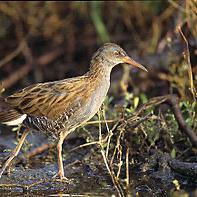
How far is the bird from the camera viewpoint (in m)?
5.49

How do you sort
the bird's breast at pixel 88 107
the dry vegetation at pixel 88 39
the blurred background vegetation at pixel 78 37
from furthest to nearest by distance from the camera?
the blurred background vegetation at pixel 78 37 < the dry vegetation at pixel 88 39 < the bird's breast at pixel 88 107

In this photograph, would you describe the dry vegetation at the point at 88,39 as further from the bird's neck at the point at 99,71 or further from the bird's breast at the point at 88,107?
the bird's breast at the point at 88,107

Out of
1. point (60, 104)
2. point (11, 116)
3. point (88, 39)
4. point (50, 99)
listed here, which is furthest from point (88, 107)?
point (88, 39)

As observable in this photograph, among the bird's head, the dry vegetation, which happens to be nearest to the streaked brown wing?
the bird's head

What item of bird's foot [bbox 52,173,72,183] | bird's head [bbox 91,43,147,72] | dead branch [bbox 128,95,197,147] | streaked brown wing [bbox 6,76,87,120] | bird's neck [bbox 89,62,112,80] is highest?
bird's head [bbox 91,43,147,72]

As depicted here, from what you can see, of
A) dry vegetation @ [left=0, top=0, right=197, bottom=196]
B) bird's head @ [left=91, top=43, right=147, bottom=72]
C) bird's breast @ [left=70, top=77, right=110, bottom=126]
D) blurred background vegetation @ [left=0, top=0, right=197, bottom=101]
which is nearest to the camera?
bird's breast @ [left=70, top=77, right=110, bottom=126]

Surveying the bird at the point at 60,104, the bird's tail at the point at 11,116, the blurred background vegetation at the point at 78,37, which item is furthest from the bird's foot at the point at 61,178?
the blurred background vegetation at the point at 78,37

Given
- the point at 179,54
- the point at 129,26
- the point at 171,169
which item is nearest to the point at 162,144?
the point at 171,169

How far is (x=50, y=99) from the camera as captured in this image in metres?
5.58

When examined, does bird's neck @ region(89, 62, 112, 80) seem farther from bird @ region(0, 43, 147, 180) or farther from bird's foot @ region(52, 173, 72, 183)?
bird's foot @ region(52, 173, 72, 183)

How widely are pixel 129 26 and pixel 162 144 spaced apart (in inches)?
117

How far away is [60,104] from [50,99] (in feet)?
0.36

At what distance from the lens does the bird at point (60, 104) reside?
549cm

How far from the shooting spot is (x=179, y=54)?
7.84 m
